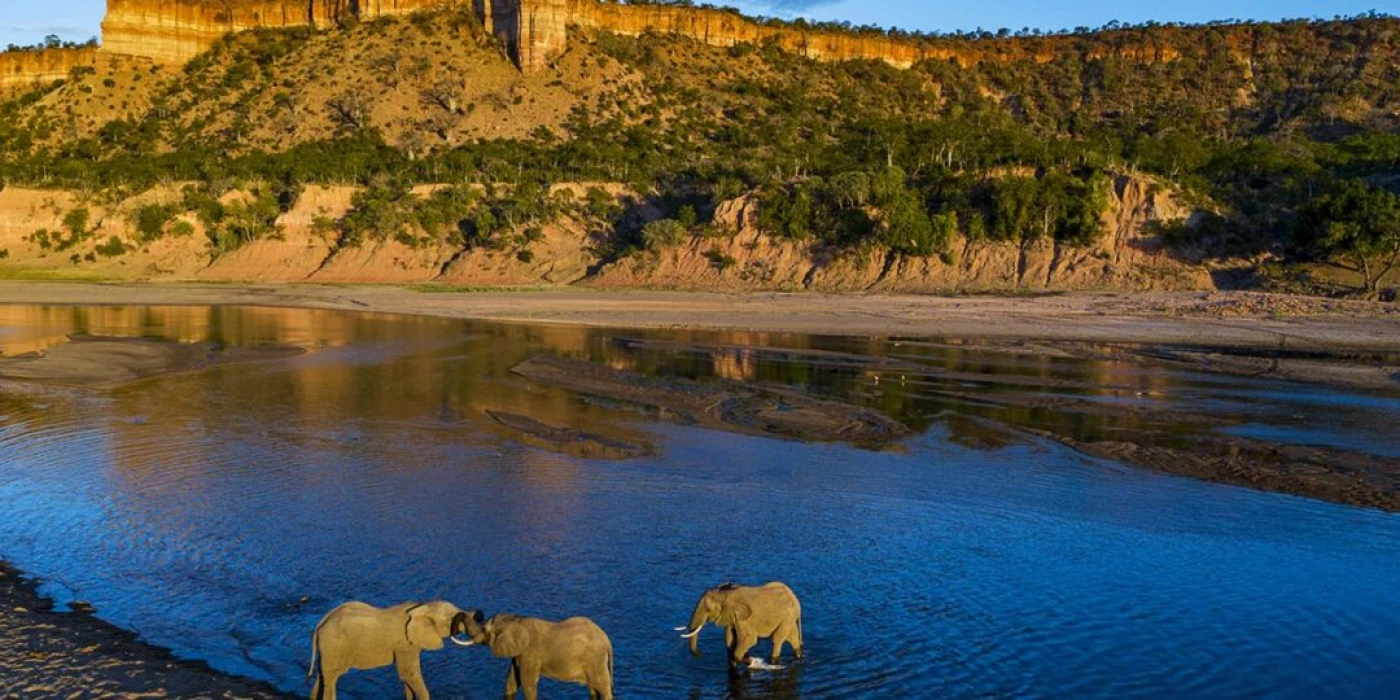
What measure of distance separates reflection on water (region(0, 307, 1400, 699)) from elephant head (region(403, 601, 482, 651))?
0.80 m

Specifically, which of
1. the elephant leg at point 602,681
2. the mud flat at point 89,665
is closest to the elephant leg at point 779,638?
the elephant leg at point 602,681

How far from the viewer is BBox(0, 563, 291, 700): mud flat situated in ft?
25.6

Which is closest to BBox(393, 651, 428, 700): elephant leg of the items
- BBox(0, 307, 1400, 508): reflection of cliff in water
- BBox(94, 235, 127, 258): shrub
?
BBox(0, 307, 1400, 508): reflection of cliff in water

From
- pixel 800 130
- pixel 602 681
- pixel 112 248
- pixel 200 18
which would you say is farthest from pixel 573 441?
pixel 200 18

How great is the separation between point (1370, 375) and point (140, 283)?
61.2 meters

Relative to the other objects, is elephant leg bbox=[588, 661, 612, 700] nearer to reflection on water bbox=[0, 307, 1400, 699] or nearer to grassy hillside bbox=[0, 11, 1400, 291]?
reflection on water bbox=[0, 307, 1400, 699]

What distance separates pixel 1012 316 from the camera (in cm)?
4106

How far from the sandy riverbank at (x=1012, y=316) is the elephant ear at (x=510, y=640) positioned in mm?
23648

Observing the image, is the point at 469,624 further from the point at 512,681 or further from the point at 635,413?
the point at 635,413

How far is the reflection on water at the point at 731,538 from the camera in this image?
9.00 m

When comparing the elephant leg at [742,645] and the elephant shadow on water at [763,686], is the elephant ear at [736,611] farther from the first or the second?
the elephant shadow on water at [763,686]

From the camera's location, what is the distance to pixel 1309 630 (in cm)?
975

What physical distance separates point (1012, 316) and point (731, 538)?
31.1 metres

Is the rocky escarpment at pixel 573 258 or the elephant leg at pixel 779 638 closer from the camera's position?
the elephant leg at pixel 779 638
